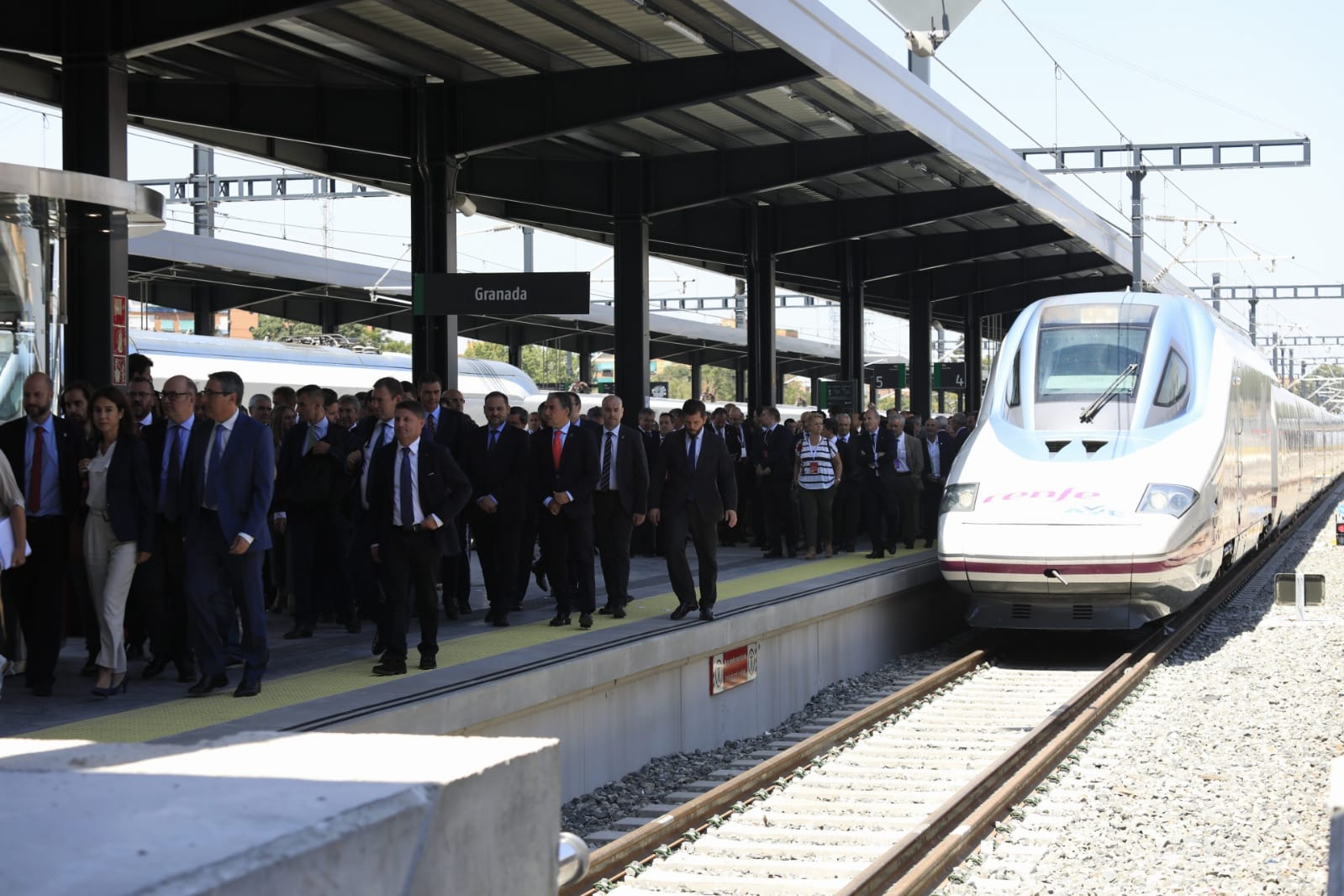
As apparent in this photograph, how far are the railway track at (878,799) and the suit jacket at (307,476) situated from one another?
356 cm

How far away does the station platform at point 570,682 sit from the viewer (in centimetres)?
711

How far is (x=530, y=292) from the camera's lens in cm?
1390

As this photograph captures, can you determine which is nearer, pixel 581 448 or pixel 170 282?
pixel 581 448

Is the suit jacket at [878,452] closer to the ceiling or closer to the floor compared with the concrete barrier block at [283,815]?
closer to the ceiling

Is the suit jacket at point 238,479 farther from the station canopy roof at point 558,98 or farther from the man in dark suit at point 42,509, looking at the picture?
the station canopy roof at point 558,98

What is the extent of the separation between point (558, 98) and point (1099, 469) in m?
7.24

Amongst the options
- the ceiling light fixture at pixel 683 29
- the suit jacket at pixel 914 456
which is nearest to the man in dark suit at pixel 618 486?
the ceiling light fixture at pixel 683 29

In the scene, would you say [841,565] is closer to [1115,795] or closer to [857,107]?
[857,107]

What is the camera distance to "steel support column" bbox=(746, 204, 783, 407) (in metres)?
23.4

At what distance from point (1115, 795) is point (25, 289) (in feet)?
23.9

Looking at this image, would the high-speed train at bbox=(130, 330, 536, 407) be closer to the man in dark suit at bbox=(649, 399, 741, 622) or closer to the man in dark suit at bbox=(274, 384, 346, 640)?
the man in dark suit at bbox=(274, 384, 346, 640)

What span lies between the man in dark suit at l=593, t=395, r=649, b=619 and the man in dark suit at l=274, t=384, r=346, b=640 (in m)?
1.86

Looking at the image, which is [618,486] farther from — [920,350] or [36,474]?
[920,350]

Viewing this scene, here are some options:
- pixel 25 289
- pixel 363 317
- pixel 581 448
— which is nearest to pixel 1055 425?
pixel 581 448
